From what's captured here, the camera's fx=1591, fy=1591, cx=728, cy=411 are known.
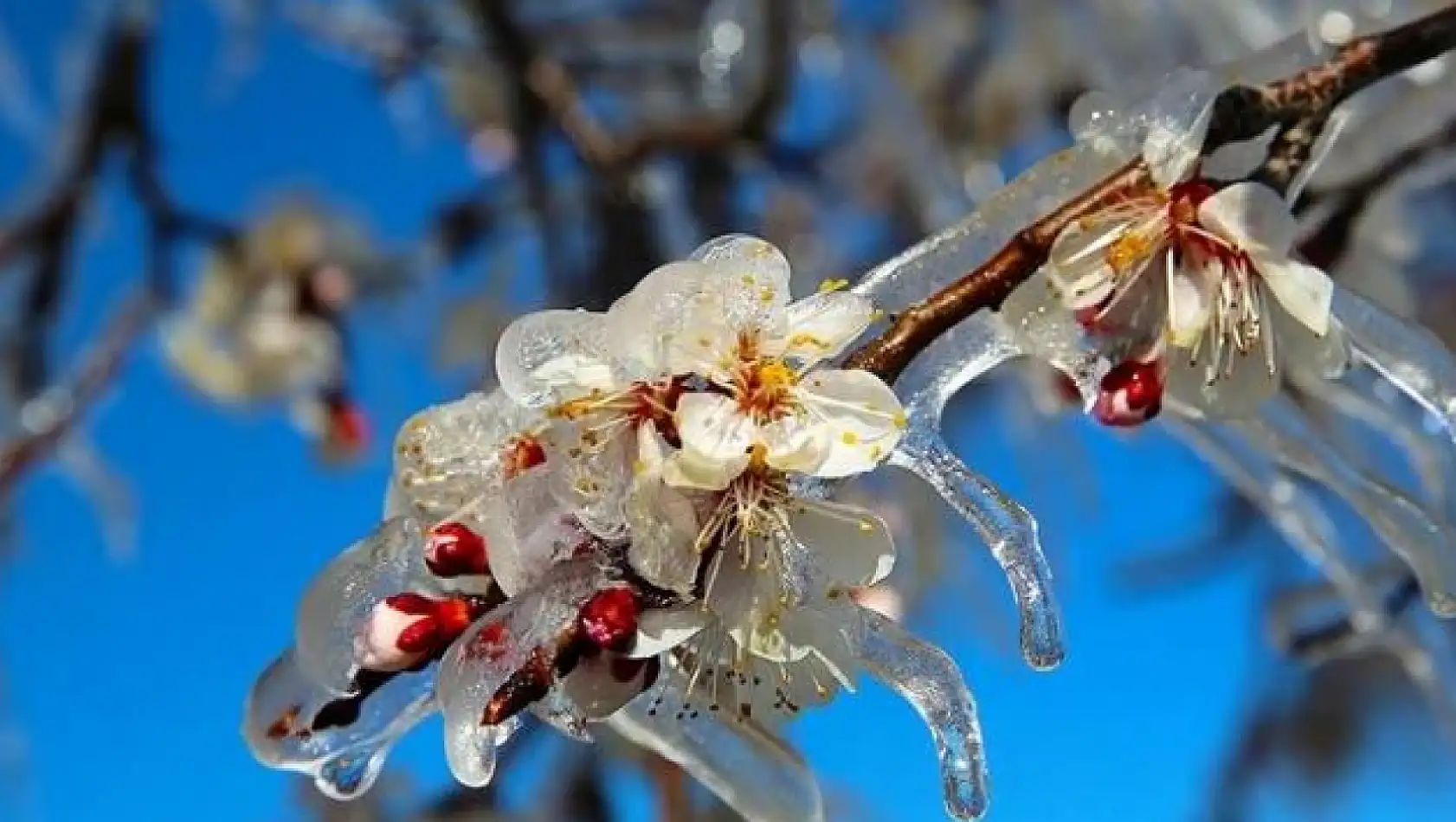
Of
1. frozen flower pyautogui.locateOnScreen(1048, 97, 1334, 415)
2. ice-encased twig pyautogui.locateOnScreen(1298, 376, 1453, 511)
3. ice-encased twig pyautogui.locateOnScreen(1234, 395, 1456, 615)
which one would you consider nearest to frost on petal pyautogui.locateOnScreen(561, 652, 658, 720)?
frozen flower pyautogui.locateOnScreen(1048, 97, 1334, 415)

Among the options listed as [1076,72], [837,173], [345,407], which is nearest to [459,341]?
[345,407]

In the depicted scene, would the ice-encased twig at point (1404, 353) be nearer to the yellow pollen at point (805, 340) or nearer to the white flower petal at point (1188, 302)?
the white flower petal at point (1188, 302)

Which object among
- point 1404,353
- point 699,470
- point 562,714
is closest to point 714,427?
point 699,470

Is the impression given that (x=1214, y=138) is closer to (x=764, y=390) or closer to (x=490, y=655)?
(x=764, y=390)

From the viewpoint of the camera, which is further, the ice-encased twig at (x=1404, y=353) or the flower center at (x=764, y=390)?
the ice-encased twig at (x=1404, y=353)

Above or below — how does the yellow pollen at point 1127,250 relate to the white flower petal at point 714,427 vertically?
above

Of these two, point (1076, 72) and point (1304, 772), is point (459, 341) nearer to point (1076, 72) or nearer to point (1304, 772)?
point (1076, 72)

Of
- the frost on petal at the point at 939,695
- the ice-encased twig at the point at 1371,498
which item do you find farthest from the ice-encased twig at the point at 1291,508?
the frost on petal at the point at 939,695
